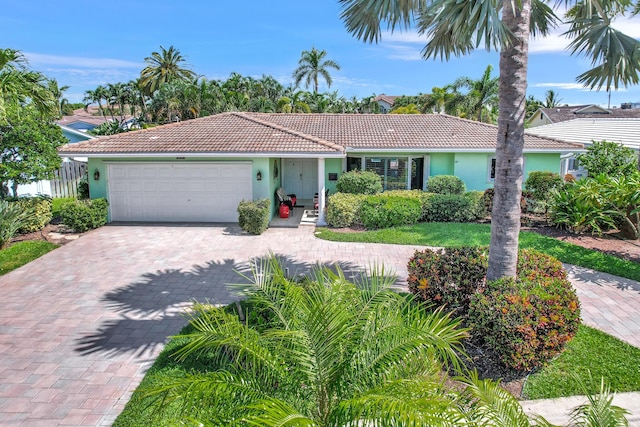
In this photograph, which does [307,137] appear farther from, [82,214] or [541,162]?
[541,162]

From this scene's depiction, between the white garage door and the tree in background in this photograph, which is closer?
the tree in background

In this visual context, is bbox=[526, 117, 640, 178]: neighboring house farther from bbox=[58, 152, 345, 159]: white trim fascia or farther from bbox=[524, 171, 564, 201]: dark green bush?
bbox=[58, 152, 345, 159]: white trim fascia

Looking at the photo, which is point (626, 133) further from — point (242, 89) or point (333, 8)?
point (242, 89)

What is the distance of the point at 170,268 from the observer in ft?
36.7

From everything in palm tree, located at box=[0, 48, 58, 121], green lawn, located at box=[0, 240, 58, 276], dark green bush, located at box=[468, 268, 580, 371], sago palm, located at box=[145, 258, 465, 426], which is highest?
palm tree, located at box=[0, 48, 58, 121]

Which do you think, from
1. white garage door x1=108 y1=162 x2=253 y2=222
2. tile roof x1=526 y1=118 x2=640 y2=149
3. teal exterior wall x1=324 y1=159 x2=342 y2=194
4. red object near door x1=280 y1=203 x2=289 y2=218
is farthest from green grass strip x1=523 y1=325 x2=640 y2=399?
tile roof x1=526 y1=118 x2=640 y2=149

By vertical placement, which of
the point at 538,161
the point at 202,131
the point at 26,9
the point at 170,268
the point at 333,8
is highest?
the point at 26,9

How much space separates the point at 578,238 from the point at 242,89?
44175 mm

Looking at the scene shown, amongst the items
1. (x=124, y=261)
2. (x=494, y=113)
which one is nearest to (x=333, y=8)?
(x=124, y=261)

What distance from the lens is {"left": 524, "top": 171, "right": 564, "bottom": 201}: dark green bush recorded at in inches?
653

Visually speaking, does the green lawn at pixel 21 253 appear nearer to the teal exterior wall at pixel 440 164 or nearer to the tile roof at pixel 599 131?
the teal exterior wall at pixel 440 164

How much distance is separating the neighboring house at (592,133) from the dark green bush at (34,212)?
74.4 feet

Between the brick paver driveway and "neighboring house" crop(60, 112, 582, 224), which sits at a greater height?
"neighboring house" crop(60, 112, 582, 224)

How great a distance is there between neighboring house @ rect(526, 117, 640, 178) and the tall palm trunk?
1541 centimetres
